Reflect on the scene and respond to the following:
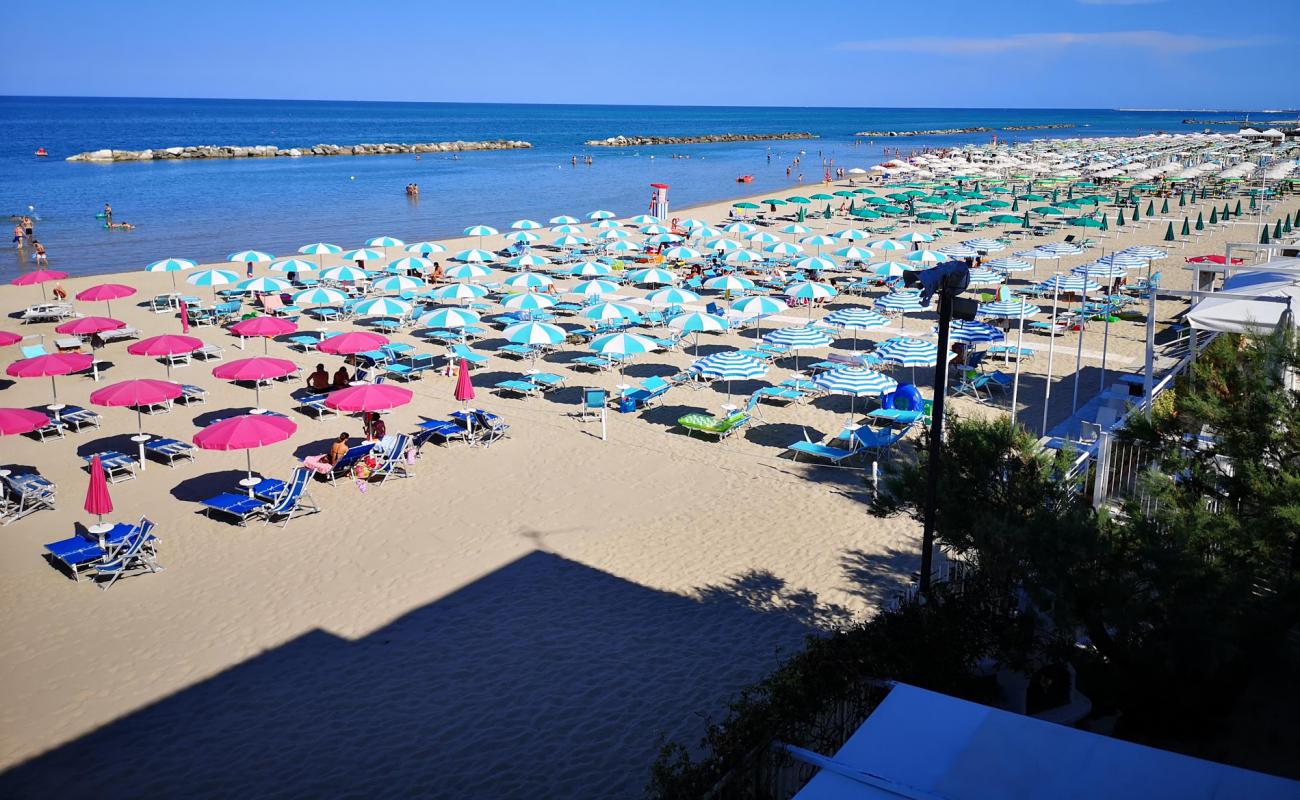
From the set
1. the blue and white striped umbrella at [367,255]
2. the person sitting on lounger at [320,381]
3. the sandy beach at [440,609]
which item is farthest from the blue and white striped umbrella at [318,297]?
the blue and white striped umbrella at [367,255]

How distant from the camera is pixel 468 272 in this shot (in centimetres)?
2731

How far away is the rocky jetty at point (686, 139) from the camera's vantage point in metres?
109

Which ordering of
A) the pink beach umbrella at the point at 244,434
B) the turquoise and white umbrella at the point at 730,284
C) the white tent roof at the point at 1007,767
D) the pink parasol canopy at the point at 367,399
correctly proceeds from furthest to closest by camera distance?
1. the turquoise and white umbrella at the point at 730,284
2. the pink parasol canopy at the point at 367,399
3. the pink beach umbrella at the point at 244,434
4. the white tent roof at the point at 1007,767

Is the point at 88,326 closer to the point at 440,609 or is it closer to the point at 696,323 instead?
the point at 696,323

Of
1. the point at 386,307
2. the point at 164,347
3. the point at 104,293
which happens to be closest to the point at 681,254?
the point at 386,307

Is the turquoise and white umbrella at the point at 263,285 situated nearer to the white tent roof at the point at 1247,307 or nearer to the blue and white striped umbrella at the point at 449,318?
the blue and white striped umbrella at the point at 449,318

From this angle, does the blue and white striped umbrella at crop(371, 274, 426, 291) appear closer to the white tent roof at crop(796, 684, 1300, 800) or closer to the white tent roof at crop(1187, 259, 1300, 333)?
the white tent roof at crop(1187, 259, 1300, 333)

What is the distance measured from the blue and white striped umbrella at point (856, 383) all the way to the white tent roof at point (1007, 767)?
8.62 m

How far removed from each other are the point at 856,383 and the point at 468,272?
1680 cm

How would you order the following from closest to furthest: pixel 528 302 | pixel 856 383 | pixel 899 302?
pixel 856 383 → pixel 528 302 → pixel 899 302

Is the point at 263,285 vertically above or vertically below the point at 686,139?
below

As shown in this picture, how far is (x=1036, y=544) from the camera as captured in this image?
5.52 metres

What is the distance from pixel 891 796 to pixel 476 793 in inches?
134

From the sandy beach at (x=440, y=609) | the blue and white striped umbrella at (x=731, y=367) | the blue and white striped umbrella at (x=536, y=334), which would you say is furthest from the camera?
the blue and white striped umbrella at (x=536, y=334)
